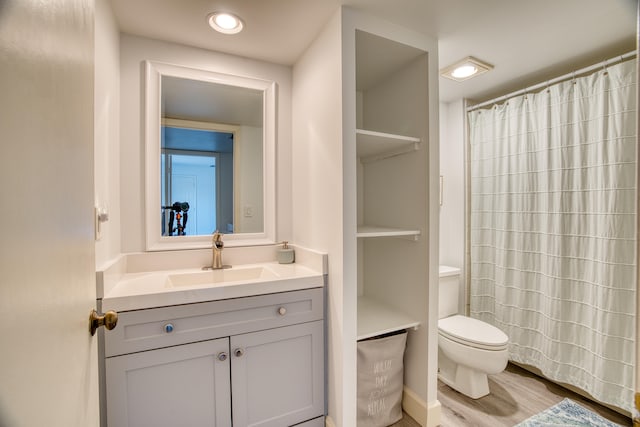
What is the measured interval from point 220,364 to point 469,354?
1.53 meters

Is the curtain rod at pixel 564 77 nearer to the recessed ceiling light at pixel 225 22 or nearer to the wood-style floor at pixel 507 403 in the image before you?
the recessed ceiling light at pixel 225 22

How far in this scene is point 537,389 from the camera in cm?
196

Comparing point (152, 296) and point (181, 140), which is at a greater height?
point (181, 140)

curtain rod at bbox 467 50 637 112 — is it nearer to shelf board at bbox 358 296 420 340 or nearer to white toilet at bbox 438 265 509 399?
white toilet at bbox 438 265 509 399

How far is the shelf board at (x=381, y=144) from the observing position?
5.00 ft

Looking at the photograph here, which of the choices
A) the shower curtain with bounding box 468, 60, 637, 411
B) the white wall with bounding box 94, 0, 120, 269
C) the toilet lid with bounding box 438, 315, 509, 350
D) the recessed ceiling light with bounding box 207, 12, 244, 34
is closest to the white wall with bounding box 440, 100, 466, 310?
the shower curtain with bounding box 468, 60, 637, 411

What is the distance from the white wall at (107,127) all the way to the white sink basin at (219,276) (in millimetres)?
345

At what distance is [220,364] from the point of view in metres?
1.33

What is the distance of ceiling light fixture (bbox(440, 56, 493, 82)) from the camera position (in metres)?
1.88

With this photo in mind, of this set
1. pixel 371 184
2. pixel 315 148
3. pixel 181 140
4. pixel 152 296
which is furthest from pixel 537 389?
pixel 181 140

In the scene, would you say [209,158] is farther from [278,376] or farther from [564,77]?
[564,77]

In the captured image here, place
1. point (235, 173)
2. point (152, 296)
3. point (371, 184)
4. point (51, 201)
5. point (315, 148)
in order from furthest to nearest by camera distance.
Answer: point (371, 184), point (235, 173), point (315, 148), point (152, 296), point (51, 201)

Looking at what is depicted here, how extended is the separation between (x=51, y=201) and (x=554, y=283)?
2.56 m

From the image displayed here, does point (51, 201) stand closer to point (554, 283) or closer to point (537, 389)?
point (554, 283)
